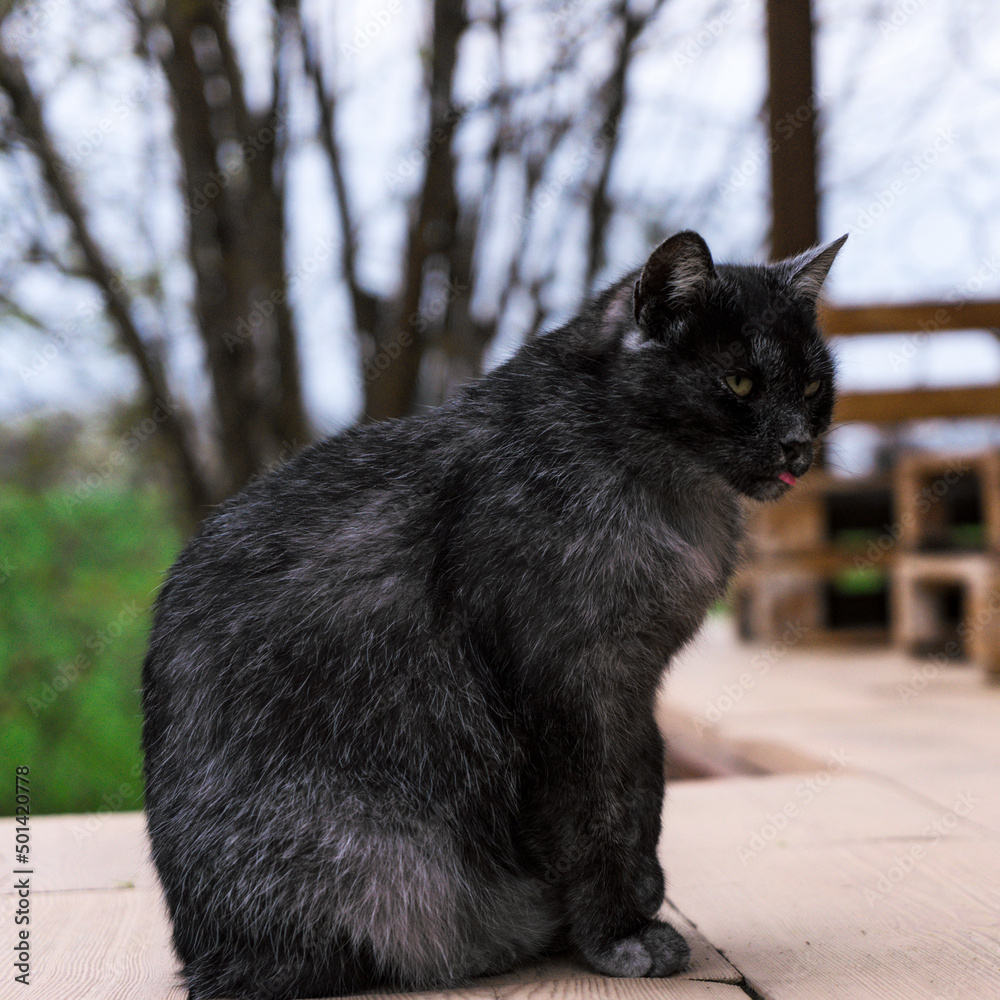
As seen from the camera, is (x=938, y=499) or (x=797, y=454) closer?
(x=797, y=454)

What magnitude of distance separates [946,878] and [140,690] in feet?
4.95

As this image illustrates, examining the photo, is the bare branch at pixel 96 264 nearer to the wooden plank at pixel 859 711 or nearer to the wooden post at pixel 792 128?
the wooden plank at pixel 859 711

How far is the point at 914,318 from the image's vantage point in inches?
163

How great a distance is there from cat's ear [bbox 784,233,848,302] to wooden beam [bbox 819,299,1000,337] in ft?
7.63

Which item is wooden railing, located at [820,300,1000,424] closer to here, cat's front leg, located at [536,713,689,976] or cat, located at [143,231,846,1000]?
cat, located at [143,231,846,1000]

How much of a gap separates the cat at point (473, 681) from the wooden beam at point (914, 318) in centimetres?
256

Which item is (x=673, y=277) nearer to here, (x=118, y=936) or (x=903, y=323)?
(x=118, y=936)

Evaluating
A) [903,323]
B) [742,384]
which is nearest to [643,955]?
[742,384]

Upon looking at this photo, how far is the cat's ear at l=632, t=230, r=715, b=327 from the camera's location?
1664 mm

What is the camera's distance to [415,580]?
1.70 m

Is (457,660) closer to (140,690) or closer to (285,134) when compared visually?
(140,690)

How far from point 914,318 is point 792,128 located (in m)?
0.90

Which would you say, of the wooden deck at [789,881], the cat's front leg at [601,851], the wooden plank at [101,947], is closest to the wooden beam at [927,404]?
the wooden deck at [789,881]

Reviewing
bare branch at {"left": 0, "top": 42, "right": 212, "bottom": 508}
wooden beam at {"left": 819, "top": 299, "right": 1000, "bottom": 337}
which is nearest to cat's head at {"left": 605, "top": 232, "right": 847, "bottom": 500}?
wooden beam at {"left": 819, "top": 299, "right": 1000, "bottom": 337}
